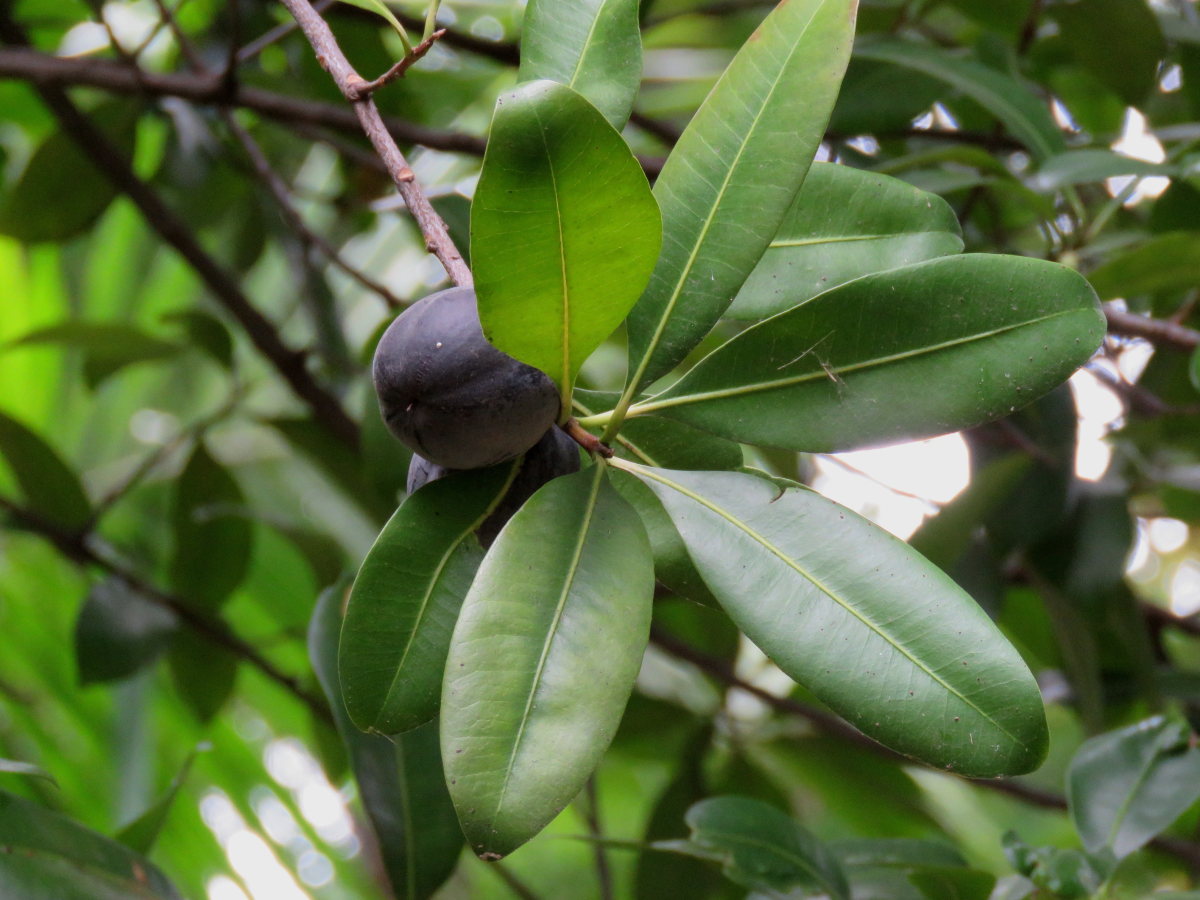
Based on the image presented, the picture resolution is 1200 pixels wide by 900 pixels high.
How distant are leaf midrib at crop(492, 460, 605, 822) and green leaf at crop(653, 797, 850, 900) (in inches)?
14.0

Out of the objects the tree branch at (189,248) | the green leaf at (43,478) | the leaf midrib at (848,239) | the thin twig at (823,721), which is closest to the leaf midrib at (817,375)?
the leaf midrib at (848,239)

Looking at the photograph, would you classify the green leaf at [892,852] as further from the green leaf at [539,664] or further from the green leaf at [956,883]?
the green leaf at [539,664]

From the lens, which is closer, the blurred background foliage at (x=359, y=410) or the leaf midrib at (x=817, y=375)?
the leaf midrib at (x=817, y=375)

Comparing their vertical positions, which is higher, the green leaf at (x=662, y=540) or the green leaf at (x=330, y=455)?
the green leaf at (x=330, y=455)

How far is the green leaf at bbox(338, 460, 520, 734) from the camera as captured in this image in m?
0.46

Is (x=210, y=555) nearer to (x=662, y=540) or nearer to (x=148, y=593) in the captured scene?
(x=148, y=593)

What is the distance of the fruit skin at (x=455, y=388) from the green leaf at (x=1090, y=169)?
0.56 meters

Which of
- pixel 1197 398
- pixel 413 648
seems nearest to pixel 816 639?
pixel 413 648

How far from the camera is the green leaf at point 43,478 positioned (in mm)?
1205

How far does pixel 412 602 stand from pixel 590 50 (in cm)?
30

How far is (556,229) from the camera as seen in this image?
40 cm

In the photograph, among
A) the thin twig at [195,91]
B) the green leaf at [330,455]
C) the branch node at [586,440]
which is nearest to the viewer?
the branch node at [586,440]

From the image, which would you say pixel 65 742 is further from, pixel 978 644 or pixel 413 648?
pixel 978 644

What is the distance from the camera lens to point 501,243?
15.2 inches
